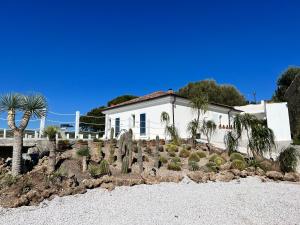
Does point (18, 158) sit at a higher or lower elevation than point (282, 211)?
higher

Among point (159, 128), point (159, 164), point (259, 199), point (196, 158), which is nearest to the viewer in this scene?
Answer: point (259, 199)

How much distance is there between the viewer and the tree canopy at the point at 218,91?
151 ft

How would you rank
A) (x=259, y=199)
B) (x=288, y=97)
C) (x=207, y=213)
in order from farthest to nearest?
(x=288, y=97) < (x=259, y=199) < (x=207, y=213)

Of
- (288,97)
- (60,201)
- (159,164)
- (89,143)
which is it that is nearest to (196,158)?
(159,164)

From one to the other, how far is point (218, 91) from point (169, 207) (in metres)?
40.2

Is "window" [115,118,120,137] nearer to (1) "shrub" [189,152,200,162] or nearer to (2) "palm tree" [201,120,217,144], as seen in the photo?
(2) "palm tree" [201,120,217,144]

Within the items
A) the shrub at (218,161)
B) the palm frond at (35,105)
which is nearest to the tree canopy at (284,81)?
the shrub at (218,161)

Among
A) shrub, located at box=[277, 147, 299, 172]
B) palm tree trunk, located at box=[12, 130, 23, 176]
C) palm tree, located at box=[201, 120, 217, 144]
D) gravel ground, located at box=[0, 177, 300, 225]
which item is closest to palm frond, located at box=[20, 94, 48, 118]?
palm tree trunk, located at box=[12, 130, 23, 176]

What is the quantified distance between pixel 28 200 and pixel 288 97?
26360mm

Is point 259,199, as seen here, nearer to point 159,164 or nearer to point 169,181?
point 169,181

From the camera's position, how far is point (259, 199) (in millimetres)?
9531

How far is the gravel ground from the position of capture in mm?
7535

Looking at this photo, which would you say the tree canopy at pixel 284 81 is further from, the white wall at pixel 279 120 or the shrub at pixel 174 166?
the shrub at pixel 174 166

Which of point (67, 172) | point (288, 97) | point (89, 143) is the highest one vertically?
point (288, 97)
